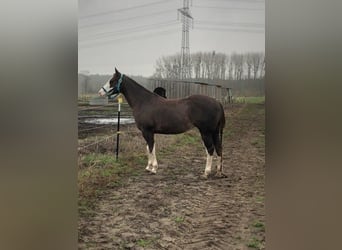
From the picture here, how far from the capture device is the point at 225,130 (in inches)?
75.7

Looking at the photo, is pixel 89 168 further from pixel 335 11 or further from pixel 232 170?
Answer: pixel 335 11

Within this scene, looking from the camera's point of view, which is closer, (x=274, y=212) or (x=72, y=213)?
(x=274, y=212)

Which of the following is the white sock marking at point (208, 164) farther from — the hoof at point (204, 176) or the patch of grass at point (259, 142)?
the patch of grass at point (259, 142)

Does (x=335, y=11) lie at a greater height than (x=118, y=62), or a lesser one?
greater

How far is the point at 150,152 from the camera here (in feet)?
6.47

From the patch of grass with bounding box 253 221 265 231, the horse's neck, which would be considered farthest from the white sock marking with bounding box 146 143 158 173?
the patch of grass with bounding box 253 221 265 231

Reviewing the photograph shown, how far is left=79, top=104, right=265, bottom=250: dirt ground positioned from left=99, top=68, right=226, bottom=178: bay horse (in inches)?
1.6

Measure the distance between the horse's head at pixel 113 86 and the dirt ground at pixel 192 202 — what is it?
1.19 ft

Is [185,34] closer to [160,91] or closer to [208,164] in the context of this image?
[160,91]

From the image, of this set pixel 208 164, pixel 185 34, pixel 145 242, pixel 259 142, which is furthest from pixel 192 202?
pixel 185 34

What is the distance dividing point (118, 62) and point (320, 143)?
113cm

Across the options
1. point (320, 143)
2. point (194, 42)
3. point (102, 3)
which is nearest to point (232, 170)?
point (320, 143)

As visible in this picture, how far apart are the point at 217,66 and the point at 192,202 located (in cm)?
73

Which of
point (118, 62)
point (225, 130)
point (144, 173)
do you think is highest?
point (118, 62)
